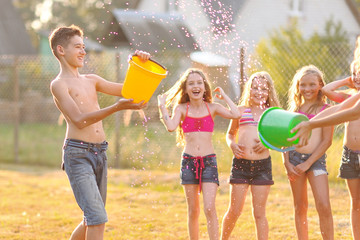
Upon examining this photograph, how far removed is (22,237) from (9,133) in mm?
11301

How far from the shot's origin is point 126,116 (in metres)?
10.1

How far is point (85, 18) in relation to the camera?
45469 mm

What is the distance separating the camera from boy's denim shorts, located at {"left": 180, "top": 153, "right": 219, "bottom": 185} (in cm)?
451

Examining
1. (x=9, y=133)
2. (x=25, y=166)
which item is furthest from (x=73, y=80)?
(x=9, y=133)

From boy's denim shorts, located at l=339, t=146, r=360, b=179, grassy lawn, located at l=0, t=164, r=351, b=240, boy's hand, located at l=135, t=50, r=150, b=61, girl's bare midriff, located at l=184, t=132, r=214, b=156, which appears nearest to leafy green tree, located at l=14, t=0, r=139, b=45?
grassy lawn, located at l=0, t=164, r=351, b=240

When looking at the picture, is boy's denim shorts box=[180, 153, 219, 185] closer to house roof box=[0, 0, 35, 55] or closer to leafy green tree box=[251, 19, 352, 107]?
leafy green tree box=[251, 19, 352, 107]

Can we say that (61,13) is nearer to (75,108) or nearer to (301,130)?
(75,108)

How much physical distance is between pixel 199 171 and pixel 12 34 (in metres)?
28.1

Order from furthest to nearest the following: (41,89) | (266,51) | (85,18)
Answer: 1. (85,18)
2. (41,89)
3. (266,51)

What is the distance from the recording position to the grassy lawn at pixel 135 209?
5.45 metres

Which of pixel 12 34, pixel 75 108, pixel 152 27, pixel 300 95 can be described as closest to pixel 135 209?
pixel 300 95

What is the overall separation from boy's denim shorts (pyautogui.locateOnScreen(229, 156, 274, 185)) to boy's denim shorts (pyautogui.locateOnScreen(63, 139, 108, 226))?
116 centimetres

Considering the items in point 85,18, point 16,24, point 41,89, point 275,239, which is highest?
point 85,18

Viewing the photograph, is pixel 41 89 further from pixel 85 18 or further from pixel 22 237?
pixel 85 18
